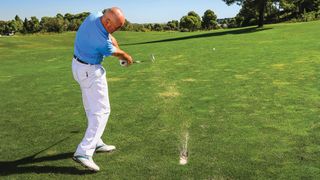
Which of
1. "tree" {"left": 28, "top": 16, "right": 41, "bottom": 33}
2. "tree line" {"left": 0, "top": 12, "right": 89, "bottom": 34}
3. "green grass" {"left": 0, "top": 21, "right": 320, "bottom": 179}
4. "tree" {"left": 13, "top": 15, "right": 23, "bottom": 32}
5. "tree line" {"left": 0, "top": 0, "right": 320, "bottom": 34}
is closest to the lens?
"green grass" {"left": 0, "top": 21, "right": 320, "bottom": 179}

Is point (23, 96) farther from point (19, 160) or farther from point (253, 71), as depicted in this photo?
point (253, 71)

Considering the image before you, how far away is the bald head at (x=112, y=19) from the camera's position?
21.5ft

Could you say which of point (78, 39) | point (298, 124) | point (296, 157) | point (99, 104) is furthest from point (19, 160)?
point (298, 124)

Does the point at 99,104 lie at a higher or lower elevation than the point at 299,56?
higher

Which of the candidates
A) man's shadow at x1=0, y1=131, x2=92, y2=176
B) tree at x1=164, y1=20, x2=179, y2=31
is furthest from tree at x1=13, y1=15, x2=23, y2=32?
man's shadow at x1=0, y1=131, x2=92, y2=176

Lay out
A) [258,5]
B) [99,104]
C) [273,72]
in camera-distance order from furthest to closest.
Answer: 1. [258,5]
2. [273,72]
3. [99,104]

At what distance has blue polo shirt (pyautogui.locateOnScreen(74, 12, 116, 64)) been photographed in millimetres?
6621

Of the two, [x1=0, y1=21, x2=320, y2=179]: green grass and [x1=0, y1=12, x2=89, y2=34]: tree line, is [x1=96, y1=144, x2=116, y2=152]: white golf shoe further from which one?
Answer: [x1=0, y1=12, x2=89, y2=34]: tree line

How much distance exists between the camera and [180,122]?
921cm

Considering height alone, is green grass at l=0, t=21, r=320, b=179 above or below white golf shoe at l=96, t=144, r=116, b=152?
below

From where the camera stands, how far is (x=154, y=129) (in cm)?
877

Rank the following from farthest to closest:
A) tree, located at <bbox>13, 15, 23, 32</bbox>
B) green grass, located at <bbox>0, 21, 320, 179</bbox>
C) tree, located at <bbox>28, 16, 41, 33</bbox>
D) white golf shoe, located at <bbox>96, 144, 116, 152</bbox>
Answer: tree, located at <bbox>13, 15, 23, 32</bbox>, tree, located at <bbox>28, 16, 41, 33</bbox>, white golf shoe, located at <bbox>96, 144, 116, 152</bbox>, green grass, located at <bbox>0, 21, 320, 179</bbox>

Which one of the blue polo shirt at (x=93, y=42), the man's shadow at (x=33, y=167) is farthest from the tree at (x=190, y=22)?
the blue polo shirt at (x=93, y=42)

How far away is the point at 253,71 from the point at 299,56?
4.04 metres
